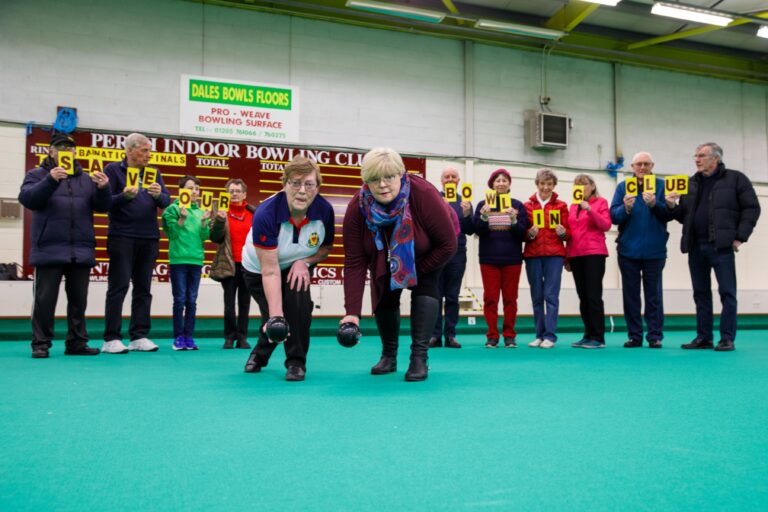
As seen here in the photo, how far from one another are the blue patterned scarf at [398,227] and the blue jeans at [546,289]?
8.10 ft

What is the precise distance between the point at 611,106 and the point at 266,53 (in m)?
4.92

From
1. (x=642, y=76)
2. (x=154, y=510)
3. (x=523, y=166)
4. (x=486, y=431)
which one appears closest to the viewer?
(x=154, y=510)

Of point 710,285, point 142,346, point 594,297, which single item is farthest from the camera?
point 594,297

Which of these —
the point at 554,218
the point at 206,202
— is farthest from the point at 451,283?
the point at 206,202

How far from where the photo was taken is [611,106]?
9.08 meters

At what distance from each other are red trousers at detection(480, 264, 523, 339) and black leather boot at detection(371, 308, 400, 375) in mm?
1956

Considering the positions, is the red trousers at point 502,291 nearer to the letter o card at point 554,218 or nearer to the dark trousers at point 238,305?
the letter o card at point 554,218

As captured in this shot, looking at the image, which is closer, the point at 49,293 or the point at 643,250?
the point at 49,293

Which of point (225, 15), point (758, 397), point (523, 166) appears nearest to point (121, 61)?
point (225, 15)

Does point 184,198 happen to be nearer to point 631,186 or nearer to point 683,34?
point 631,186

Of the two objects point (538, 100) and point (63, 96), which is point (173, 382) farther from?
point (538, 100)

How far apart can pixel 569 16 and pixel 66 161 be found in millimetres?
6710

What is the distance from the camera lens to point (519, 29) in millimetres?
7656

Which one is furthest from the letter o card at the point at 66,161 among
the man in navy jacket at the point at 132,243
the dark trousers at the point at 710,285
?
the dark trousers at the point at 710,285
